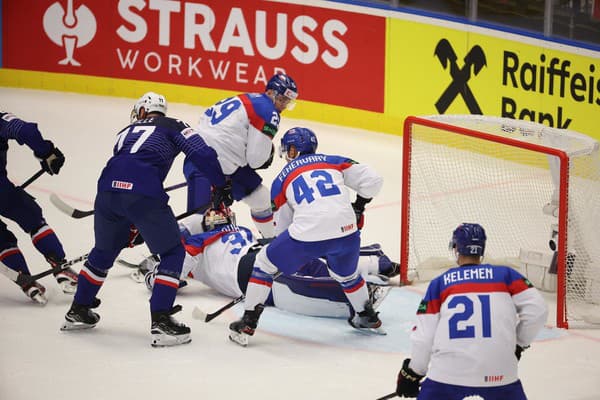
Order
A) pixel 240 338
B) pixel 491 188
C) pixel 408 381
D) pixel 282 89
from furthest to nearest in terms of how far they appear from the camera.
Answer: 1. pixel 491 188
2. pixel 282 89
3. pixel 240 338
4. pixel 408 381

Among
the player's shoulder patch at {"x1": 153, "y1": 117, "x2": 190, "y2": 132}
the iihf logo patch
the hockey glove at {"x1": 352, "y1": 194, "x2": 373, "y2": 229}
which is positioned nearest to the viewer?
the iihf logo patch

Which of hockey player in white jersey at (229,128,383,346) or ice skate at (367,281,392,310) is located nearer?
hockey player in white jersey at (229,128,383,346)

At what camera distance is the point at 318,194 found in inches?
221

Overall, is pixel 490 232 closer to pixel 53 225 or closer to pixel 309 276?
pixel 309 276

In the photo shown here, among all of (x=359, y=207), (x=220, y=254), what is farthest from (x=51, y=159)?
(x=359, y=207)

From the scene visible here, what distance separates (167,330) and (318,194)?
3.41ft

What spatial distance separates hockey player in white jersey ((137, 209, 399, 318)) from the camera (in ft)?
20.2

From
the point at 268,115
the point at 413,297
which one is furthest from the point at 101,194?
the point at 413,297

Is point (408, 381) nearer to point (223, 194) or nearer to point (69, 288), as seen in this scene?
point (223, 194)

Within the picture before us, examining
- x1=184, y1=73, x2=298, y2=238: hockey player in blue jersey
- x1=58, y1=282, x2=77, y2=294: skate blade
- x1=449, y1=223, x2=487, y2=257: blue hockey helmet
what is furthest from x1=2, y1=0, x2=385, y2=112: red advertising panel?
x1=449, y1=223, x2=487, y2=257: blue hockey helmet

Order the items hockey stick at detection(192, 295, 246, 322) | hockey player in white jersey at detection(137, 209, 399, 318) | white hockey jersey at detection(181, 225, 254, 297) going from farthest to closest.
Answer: white hockey jersey at detection(181, 225, 254, 297) < hockey player in white jersey at detection(137, 209, 399, 318) < hockey stick at detection(192, 295, 246, 322)

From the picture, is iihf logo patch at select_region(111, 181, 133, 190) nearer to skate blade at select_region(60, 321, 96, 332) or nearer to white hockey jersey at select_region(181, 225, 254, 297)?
skate blade at select_region(60, 321, 96, 332)

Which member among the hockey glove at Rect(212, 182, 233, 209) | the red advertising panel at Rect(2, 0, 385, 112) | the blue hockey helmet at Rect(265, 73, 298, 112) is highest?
the red advertising panel at Rect(2, 0, 385, 112)

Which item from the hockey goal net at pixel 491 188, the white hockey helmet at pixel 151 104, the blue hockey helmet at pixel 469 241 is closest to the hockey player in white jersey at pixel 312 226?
the white hockey helmet at pixel 151 104
